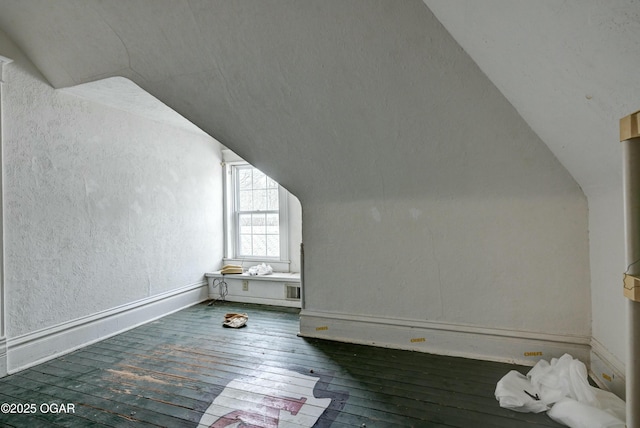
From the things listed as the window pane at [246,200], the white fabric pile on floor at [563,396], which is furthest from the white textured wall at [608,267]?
the window pane at [246,200]

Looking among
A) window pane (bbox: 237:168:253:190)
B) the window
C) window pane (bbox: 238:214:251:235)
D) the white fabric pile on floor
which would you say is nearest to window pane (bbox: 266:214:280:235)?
the window

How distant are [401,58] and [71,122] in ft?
9.60

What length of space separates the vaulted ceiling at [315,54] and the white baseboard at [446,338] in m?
1.20

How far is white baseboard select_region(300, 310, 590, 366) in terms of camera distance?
2.38 metres

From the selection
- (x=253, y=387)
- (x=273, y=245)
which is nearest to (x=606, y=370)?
(x=253, y=387)

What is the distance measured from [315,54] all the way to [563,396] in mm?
2492

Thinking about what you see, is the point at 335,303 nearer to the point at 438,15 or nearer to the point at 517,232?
the point at 517,232

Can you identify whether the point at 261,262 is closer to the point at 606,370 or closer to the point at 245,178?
the point at 245,178

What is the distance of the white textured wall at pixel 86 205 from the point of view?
2.54 meters

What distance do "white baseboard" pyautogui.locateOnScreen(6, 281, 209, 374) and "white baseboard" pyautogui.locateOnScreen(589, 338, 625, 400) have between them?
3.98 meters

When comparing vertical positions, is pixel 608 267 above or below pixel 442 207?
below

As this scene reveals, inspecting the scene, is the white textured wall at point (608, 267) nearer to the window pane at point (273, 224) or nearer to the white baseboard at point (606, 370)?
the white baseboard at point (606, 370)

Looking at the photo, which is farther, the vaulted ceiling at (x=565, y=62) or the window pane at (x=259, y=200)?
the window pane at (x=259, y=200)

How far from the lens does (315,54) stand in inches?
76.9
